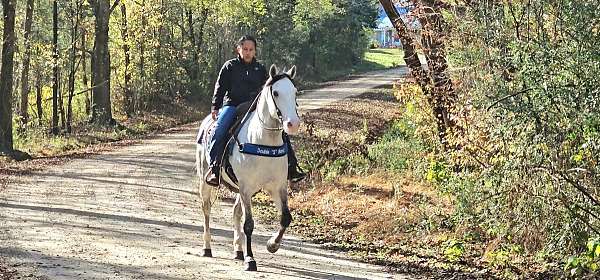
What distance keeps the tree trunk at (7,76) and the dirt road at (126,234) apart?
408cm

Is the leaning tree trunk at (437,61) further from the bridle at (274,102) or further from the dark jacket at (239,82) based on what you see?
the bridle at (274,102)

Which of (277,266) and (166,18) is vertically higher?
(166,18)

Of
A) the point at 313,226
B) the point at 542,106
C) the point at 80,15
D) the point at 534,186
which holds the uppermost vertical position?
the point at 80,15

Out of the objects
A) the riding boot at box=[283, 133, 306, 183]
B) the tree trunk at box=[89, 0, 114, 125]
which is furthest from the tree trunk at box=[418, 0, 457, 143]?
the tree trunk at box=[89, 0, 114, 125]

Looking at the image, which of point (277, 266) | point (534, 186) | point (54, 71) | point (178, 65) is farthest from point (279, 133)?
point (178, 65)

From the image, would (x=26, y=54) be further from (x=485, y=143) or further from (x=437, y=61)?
(x=485, y=143)

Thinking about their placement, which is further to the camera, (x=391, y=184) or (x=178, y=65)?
(x=178, y=65)

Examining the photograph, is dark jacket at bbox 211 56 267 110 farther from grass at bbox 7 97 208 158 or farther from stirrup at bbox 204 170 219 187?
grass at bbox 7 97 208 158

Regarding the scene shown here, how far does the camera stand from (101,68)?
98.5 ft

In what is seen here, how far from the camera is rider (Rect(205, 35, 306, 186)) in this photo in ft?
31.2

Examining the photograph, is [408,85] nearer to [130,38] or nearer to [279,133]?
[279,133]

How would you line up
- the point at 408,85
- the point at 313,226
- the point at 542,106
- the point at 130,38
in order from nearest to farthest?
the point at 542,106
the point at 313,226
the point at 408,85
the point at 130,38

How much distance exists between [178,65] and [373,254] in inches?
1159

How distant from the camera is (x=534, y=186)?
26.2 feet
